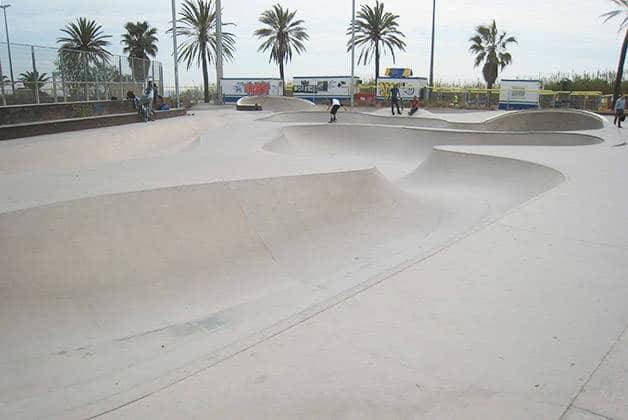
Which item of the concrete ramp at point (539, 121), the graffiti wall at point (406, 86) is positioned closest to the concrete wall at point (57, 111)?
the concrete ramp at point (539, 121)

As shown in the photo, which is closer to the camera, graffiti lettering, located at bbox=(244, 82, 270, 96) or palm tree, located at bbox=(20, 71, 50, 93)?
palm tree, located at bbox=(20, 71, 50, 93)

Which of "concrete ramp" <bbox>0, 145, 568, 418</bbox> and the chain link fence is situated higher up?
the chain link fence

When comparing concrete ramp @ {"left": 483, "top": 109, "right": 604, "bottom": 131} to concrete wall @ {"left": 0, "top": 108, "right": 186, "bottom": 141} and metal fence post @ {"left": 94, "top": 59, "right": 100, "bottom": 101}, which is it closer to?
concrete wall @ {"left": 0, "top": 108, "right": 186, "bottom": 141}

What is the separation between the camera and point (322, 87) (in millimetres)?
43188

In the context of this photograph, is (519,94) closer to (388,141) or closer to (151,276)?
(388,141)

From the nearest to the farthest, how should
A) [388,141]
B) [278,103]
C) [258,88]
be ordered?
[388,141] → [278,103] → [258,88]

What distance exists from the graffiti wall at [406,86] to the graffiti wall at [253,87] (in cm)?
887

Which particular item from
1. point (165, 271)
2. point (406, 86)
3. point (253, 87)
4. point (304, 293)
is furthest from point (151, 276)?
point (253, 87)

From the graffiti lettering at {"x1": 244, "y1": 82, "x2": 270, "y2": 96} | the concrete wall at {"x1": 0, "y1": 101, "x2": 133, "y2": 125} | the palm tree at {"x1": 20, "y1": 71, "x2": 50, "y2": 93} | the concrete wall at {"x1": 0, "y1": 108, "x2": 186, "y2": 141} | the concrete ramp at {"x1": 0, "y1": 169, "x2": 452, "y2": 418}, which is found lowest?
the concrete ramp at {"x1": 0, "y1": 169, "x2": 452, "y2": 418}

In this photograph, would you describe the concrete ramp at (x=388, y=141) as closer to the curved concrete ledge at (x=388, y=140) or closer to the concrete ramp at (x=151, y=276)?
the curved concrete ledge at (x=388, y=140)

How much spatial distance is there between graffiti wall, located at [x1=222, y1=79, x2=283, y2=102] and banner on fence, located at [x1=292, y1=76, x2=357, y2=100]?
1686 mm

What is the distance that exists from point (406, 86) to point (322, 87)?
7.17 meters

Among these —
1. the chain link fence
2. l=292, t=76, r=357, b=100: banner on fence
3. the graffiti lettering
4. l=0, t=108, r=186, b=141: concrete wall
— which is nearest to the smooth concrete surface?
l=0, t=108, r=186, b=141: concrete wall

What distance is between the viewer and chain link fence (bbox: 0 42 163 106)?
47.9 feet
